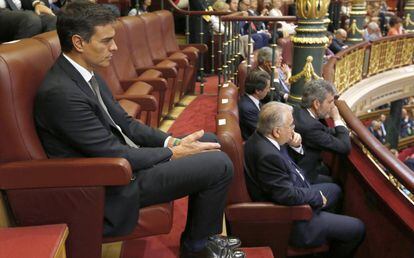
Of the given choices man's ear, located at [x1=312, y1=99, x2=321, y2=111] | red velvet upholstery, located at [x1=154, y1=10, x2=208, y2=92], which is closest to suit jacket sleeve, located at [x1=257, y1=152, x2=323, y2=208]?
man's ear, located at [x1=312, y1=99, x2=321, y2=111]

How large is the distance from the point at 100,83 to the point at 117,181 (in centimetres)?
30

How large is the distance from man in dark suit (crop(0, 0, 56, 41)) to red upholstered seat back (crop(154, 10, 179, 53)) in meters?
0.68

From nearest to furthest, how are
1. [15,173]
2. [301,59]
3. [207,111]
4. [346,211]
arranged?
[15,173], [346,211], [301,59], [207,111]

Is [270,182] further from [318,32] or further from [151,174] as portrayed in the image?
[318,32]

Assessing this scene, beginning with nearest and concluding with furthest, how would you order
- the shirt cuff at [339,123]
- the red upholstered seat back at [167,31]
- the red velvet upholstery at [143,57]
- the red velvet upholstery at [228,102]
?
the red velvet upholstery at [228,102] → the shirt cuff at [339,123] → the red velvet upholstery at [143,57] → the red upholstered seat back at [167,31]

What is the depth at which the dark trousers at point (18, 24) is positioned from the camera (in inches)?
58.3

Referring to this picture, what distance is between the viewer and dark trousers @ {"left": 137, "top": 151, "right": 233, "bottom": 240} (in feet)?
2.82

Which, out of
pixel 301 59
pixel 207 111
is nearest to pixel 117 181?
pixel 301 59

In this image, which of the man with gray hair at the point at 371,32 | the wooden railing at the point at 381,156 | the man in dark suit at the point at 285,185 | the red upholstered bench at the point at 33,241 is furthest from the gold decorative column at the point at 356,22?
the red upholstered bench at the point at 33,241

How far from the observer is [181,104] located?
7.41 ft

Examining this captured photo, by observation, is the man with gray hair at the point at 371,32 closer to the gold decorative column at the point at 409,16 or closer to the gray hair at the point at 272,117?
the gold decorative column at the point at 409,16

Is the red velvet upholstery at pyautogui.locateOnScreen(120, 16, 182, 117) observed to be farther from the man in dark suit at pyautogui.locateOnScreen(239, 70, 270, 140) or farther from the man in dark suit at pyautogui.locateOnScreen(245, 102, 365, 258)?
the man in dark suit at pyautogui.locateOnScreen(245, 102, 365, 258)

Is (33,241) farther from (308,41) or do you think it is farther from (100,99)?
(308,41)

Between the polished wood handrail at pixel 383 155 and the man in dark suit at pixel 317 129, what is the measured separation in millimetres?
42
